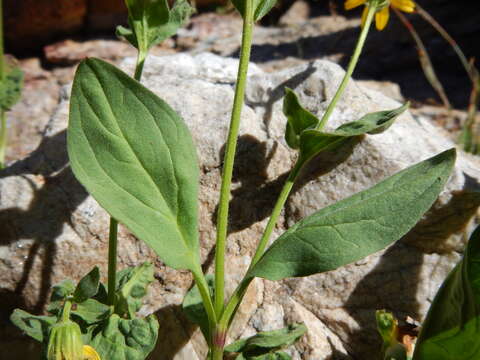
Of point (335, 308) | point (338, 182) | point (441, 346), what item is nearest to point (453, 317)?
point (441, 346)

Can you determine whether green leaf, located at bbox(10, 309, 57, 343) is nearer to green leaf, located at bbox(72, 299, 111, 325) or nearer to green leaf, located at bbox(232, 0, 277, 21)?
green leaf, located at bbox(72, 299, 111, 325)

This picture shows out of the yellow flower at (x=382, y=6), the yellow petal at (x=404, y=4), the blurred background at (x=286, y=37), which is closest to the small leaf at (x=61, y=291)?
the yellow flower at (x=382, y=6)

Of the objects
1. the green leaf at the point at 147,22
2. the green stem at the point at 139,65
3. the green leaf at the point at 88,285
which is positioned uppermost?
the green leaf at the point at 147,22

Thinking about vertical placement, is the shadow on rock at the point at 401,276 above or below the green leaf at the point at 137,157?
below

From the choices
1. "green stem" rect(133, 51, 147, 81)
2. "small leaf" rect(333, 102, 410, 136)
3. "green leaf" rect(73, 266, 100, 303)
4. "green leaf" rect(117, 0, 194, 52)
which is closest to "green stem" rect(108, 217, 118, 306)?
"green leaf" rect(73, 266, 100, 303)

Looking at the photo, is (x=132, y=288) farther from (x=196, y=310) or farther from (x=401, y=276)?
(x=401, y=276)

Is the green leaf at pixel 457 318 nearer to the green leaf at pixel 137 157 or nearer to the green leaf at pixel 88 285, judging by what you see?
the green leaf at pixel 137 157
